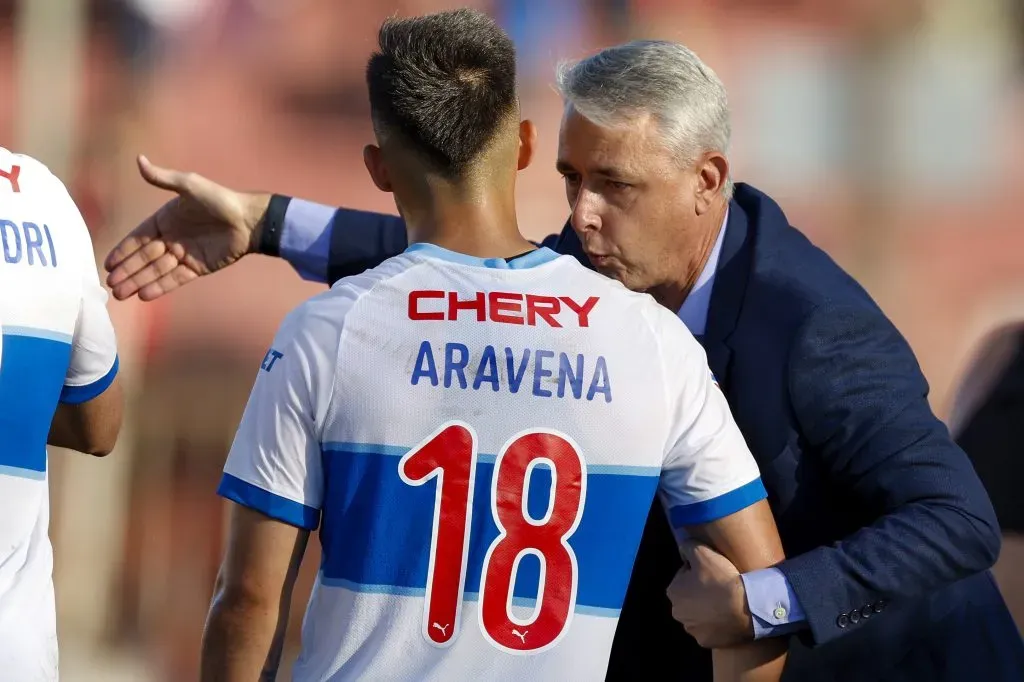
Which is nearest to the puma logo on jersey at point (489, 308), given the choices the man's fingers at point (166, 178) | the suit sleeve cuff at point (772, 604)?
the suit sleeve cuff at point (772, 604)

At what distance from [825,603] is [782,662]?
0.11 metres

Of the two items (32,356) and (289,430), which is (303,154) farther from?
(289,430)

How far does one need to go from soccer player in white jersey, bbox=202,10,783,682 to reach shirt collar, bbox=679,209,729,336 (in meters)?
0.63

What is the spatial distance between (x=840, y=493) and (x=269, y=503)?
1029 millimetres

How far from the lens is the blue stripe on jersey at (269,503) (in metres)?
1.76

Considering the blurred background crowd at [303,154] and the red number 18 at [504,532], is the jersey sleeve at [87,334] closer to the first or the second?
the red number 18 at [504,532]

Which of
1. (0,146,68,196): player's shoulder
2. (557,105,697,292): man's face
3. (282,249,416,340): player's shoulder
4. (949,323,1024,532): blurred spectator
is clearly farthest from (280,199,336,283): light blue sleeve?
(949,323,1024,532): blurred spectator

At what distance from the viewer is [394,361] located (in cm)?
174

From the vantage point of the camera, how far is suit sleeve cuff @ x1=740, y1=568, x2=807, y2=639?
1997 millimetres

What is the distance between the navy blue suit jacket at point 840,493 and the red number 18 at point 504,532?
1.55ft

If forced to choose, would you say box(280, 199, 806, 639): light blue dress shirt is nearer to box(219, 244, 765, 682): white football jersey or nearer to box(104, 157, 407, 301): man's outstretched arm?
box(104, 157, 407, 301): man's outstretched arm

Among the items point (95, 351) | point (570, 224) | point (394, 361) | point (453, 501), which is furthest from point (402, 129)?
point (570, 224)

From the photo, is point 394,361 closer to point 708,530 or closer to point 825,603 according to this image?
point 708,530

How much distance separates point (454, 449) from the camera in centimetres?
173
